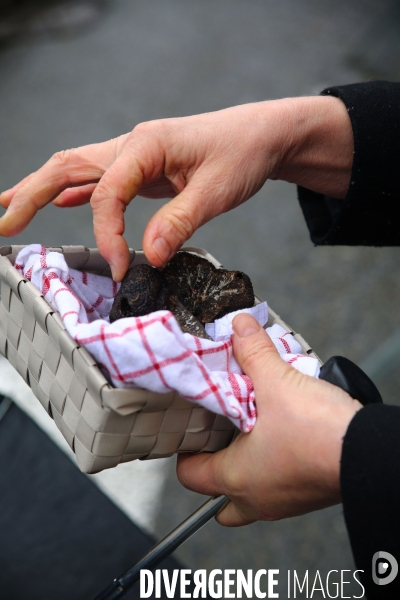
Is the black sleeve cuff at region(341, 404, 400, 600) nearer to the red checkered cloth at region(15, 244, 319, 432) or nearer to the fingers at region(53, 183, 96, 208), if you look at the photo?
Result: the red checkered cloth at region(15, 244, 319, 432)

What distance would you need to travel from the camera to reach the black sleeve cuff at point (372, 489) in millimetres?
562

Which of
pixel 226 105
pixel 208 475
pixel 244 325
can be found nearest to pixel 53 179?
pixel 244 325

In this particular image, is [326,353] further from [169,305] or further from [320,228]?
[169,305]

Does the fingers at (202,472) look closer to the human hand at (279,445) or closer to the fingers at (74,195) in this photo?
the human hand at (279,445)

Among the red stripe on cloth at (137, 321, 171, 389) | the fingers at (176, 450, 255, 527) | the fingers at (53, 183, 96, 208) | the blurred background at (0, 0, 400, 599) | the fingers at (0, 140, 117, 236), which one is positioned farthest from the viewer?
the blurred background at (0, 0, 400, 599)

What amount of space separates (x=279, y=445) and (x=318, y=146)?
1.70 ft

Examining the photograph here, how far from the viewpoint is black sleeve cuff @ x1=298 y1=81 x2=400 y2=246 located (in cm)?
88

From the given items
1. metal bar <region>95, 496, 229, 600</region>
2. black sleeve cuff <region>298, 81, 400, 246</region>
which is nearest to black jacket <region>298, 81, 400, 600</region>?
black sleeve cuff <region>298, 81, 400, 246</region>

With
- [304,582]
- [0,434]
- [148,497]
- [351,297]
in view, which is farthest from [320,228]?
[351,297]

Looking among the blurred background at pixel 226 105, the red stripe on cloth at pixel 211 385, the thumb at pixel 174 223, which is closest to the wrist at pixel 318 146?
the thumb at pixel 174 223

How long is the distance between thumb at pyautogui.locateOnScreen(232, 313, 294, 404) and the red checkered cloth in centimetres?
1

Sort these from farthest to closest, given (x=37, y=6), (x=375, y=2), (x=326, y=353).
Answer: (x=375, y=2)
(x=37, y=6)
(x=326, y=353)

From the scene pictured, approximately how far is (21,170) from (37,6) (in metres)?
1.17

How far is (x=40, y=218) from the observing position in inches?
79.0
